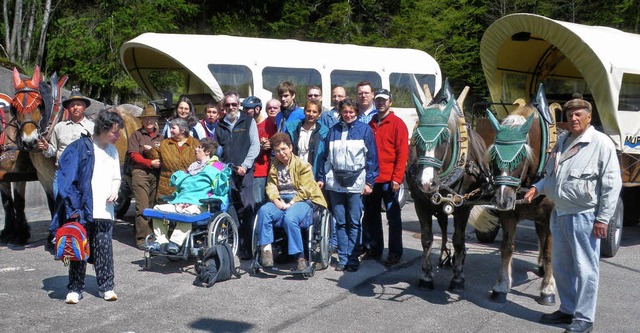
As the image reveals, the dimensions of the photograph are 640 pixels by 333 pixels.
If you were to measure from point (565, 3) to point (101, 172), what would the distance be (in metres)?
19.9

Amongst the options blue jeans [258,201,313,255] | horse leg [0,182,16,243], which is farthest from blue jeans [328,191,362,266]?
horse leg [0,182,16,243]

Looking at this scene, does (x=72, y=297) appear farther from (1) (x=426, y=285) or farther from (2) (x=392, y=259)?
(2) (x=392, y=259)

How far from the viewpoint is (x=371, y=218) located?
805 cm

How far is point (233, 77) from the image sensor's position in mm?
12711

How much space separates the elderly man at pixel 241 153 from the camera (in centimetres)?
791

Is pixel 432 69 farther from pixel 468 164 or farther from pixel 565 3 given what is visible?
pixel 468 164

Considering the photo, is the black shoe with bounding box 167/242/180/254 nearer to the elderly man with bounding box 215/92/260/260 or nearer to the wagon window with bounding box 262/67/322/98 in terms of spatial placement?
the elderly man with bounding box 215/92/260/260

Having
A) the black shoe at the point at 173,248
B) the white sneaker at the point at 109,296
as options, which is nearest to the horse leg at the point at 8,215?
the black shoe at the point at 173,248

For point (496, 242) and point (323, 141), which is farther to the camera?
point (496, 242)

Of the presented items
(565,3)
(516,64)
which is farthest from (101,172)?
(565,3)

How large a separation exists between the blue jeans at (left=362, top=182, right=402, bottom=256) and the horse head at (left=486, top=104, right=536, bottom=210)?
1668 millimetres

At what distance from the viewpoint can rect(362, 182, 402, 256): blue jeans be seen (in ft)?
25.4

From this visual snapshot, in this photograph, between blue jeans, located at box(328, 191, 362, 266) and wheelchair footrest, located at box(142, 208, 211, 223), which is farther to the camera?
blue jeans, located at box(328, 191, 362, 266)

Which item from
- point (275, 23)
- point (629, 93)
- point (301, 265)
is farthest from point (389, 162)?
point (275, 23)
